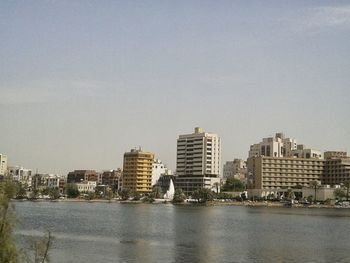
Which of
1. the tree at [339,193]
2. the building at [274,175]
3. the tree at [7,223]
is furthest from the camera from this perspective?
the building at [274,175]

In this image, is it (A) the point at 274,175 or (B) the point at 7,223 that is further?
(A) the point at 274,175

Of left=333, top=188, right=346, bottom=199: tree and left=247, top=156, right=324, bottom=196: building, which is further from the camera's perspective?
left=247, top=156, right=324, bottom=196: building

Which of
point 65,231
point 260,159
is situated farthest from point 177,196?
point 65,231

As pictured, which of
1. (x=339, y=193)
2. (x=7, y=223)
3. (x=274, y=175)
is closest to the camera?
(x=7, y=223)

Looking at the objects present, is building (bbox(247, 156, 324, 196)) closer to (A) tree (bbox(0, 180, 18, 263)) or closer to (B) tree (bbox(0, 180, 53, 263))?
(B) tree (bbox(0, 180, 53, 263))

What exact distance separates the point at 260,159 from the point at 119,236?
469 feet

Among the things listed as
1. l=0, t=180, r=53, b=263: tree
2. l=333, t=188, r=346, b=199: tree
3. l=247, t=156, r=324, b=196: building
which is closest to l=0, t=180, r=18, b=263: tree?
l=0, t=180, r=53, b=263: tree

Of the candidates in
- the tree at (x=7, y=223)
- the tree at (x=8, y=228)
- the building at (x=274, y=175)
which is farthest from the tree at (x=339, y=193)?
the tree at (x=7, y=223)

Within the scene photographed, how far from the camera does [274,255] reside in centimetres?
4403

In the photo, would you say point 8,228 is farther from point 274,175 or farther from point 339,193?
point 274,175

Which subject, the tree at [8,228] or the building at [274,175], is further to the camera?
the building at [274,175]

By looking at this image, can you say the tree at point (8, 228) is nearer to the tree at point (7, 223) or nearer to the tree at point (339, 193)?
the tree at point (7, 223)

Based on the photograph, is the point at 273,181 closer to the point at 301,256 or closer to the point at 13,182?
the point at 301,256

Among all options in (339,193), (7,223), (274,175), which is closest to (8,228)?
(7,223)
